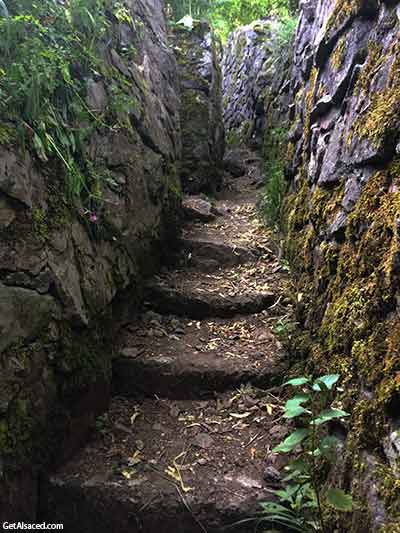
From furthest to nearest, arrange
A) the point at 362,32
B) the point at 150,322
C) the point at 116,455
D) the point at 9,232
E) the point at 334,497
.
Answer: the point at 150,322, the point at 362,32, the point at 116,455, the point at 9,232, the point at 334,497

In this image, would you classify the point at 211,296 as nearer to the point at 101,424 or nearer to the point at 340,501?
the point at 101,424

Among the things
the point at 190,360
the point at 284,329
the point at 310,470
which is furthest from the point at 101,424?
the point at 284,329

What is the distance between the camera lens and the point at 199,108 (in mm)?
5617

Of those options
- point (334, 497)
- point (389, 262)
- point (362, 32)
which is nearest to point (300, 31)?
point (362, 32)

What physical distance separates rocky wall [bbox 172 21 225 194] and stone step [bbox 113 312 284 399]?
2.80m

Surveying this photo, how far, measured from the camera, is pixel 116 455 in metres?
2.19

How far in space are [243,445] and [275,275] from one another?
169 cm

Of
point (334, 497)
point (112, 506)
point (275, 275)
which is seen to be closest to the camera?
point (334, 497)

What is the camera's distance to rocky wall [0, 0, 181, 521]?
176 centimetres

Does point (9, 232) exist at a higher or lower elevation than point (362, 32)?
lower

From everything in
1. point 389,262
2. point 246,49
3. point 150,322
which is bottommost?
point 150,322

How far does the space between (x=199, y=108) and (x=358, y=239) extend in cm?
418

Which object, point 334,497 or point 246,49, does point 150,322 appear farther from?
point 246,49

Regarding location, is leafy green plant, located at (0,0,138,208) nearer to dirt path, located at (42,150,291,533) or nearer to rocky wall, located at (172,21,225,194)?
dirt path, located at (42,150,291,533)
